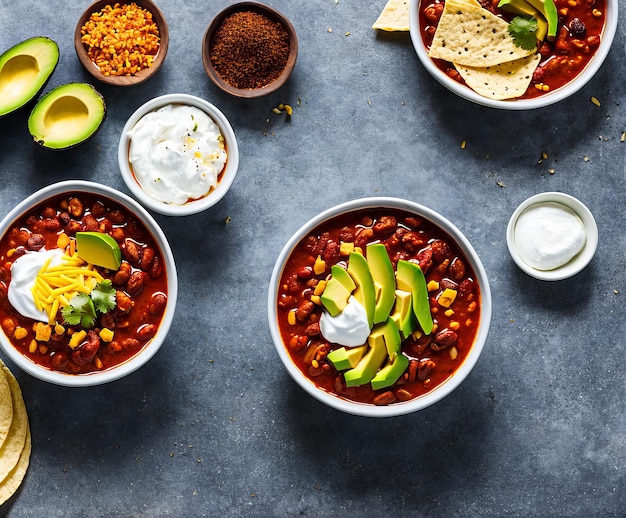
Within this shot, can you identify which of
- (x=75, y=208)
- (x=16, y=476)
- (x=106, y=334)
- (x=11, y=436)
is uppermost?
(x=75, y=208)

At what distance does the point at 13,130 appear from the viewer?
3.80 m

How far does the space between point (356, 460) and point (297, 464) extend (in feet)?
1.05

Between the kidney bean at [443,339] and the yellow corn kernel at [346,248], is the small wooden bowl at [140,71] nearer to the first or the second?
the yellow corn kernel at [346,248]

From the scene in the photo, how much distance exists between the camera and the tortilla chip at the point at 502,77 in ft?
12.1

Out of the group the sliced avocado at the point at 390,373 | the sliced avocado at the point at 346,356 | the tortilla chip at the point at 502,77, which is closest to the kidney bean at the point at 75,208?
the sliced avocado at the point at 346,356

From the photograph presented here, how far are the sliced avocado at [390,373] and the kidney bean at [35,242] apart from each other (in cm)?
173

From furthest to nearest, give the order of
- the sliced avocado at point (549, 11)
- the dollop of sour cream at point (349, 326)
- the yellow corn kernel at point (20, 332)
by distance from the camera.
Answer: the sliced avocado at point (549, 11)
the yellow corn kernel at point (20, 332)
the dollop of sour cream at point (349, 326)

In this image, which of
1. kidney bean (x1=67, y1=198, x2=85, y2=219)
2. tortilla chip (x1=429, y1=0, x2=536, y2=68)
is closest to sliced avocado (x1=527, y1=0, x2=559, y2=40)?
tortilla chip (x1=429, y1=0, x2=536, y2=68)

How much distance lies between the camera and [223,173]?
365cm

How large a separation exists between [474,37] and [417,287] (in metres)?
1.35

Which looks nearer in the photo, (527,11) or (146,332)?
(146,332)

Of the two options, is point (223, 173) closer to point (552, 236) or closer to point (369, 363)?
point (369, 363)

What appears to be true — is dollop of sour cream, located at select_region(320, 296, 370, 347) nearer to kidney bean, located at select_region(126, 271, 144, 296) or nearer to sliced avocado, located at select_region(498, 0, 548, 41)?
kidney bean, located at select_region(126, 271, 144, 296)

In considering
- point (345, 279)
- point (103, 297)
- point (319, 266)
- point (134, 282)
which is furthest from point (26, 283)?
point (345, 279)
